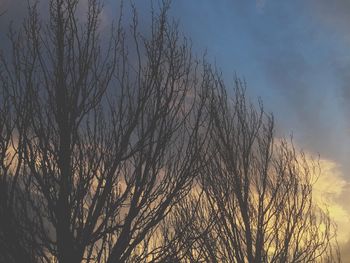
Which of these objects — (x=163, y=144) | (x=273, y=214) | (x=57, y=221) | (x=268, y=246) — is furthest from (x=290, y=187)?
(x=57, y=221)

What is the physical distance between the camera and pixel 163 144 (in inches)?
204

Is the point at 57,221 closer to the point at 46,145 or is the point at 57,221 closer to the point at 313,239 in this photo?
the point at 46,145

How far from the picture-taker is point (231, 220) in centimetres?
1030

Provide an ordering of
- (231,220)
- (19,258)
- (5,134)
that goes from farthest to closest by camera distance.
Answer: (231,220) → (5,134) → (19,258)

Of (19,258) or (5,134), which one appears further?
(5,134)

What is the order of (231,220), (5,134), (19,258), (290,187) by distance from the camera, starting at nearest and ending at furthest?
(19,258) < (5,134) < (231,220) < (290,187)

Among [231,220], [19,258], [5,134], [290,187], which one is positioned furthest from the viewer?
Answer: [290,187]

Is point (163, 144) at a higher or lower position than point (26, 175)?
higher

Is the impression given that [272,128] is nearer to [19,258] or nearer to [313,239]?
[313,239]

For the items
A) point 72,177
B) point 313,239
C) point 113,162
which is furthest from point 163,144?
point 313,239

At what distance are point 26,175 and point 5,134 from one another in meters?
0.49

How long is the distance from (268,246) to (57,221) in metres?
6.96

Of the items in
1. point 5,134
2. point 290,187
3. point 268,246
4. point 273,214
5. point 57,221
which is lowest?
point 57,221

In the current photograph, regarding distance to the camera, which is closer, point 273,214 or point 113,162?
point 113,162
